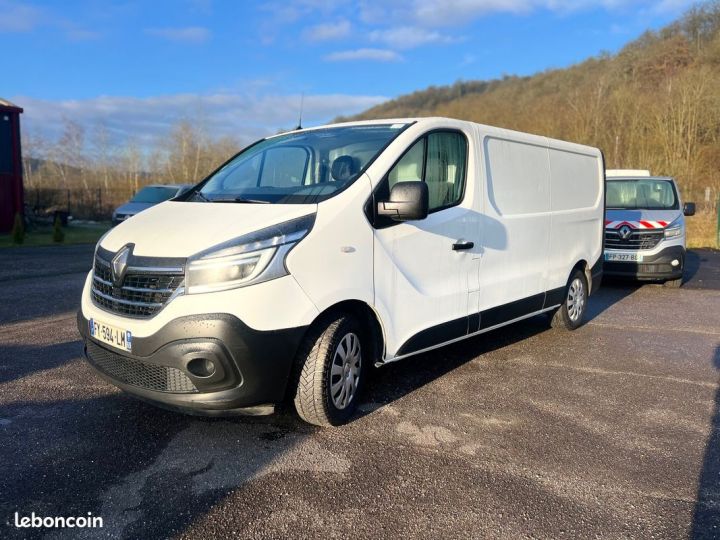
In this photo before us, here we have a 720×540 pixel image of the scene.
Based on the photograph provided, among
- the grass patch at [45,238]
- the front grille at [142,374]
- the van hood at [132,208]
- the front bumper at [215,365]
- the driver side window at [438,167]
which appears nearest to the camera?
the front bumper at [215,365]

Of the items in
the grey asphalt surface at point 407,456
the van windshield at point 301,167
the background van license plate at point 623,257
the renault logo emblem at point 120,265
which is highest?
the van windshield at point 301,167

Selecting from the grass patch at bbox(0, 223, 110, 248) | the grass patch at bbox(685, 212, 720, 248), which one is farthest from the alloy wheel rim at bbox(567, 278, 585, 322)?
the grass patch at bbox(0, 223, 110, 248)

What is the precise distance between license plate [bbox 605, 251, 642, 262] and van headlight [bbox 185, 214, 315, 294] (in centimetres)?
796

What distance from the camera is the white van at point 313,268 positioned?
120 inches

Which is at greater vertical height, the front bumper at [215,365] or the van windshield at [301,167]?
the van windshield at [301,167]

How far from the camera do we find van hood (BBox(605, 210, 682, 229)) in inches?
364

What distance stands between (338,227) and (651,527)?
2.23m

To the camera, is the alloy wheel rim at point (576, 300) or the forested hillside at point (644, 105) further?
the forested hillside at point (644, 105)

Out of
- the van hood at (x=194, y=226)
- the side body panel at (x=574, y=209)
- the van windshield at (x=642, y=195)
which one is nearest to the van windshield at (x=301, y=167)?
the van hood at (x=194, y=226)

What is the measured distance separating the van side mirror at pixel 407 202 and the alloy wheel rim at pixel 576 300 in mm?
3390

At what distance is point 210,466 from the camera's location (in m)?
3.10

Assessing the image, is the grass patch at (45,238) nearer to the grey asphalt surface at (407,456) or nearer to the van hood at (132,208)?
the van hood at (132,208)

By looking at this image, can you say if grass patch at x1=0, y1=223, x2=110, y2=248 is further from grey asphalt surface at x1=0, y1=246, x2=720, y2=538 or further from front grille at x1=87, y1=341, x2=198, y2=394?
front grille at x1=87, y1=341, x2=198, y2=394

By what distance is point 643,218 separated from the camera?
9.35 meters
